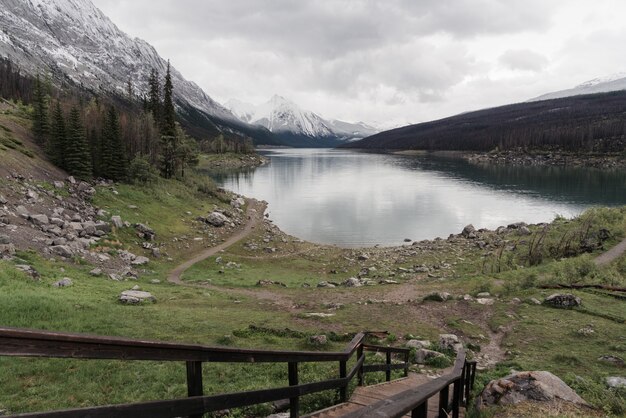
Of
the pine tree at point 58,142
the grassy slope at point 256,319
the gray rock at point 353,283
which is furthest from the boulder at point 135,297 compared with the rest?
the pine tree at point 58,142

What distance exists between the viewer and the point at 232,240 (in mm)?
42812

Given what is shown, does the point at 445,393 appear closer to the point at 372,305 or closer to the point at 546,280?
the point at 372,305

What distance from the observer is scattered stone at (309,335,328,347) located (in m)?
13.6

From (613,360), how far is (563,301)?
21.0 ft

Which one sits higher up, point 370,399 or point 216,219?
point 370,399

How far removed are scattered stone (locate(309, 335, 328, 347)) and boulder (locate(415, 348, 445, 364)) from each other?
3154 millimetres

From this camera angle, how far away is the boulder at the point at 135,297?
17.8 meters

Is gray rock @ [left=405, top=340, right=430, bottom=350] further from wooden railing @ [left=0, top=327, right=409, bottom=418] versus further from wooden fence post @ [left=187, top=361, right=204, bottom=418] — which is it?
wooden fence post @ [left=187, top=361, right=204, bottom=418]

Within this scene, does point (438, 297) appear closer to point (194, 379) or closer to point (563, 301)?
point (563, 301)

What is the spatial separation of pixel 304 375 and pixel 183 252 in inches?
1112

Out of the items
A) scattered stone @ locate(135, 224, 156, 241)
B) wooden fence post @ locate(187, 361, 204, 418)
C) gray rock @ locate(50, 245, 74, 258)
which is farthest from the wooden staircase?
scattered stone @ locate(135, 224, 156, 241)

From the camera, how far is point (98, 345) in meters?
3.25

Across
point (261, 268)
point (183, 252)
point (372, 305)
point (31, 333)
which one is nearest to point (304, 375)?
point (31, 333)

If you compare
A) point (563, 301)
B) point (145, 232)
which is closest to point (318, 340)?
point (563, 301)
